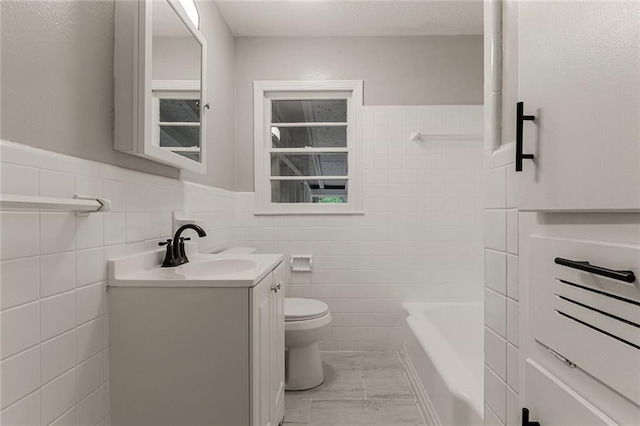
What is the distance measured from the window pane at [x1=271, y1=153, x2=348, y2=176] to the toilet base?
4.47ft

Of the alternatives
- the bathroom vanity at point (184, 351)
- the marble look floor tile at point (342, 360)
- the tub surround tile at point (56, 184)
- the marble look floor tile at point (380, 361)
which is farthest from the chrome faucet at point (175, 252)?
the marble look floor tile at point (380, 361)

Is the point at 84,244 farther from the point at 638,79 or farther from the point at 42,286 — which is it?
the point at 638,79

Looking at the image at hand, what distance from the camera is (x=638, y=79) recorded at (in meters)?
0.50

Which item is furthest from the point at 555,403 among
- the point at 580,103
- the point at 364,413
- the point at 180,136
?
the point at 180,136

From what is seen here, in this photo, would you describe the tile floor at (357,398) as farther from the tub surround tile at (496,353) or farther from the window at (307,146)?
the window at (307,146)

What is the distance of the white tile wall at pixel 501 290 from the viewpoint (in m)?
0.91

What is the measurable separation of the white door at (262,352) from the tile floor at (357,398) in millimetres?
555

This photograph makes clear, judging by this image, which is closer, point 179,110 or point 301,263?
point 179,110

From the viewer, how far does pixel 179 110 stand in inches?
65.4

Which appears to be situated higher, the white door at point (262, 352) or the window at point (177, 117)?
the window at point (177, 117)

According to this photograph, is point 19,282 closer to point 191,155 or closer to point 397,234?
point 191,155

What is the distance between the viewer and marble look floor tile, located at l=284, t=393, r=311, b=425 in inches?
73.5

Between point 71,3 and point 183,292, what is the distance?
3.11 feet

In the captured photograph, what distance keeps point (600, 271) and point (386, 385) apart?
1.98m
